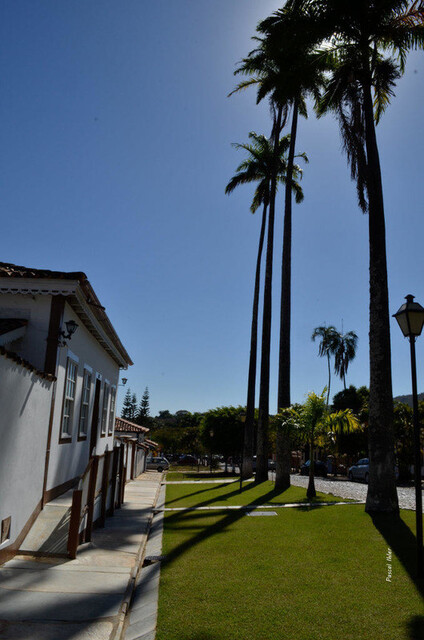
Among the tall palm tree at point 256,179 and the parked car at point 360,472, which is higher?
the tall palm tree at point 256,179

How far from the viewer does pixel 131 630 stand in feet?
15.4

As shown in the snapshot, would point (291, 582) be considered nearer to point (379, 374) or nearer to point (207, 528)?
point (207, 528)

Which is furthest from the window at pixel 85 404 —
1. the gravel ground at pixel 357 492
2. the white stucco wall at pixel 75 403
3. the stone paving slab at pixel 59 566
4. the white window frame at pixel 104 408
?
the gravel ground at pixel 357 492

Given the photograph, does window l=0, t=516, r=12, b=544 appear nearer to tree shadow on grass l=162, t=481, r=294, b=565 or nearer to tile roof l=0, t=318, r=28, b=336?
tree shadow on grass l=162, t=481, r=294, b=565

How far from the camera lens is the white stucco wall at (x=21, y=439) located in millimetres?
5934

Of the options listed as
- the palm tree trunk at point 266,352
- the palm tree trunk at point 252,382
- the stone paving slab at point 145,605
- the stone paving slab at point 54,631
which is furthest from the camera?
the palm tree trunk at point 252,382

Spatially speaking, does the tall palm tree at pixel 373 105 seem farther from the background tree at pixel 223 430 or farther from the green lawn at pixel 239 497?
the background tree at pixel 223 430

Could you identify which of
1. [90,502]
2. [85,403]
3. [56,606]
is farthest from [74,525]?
[85,403]

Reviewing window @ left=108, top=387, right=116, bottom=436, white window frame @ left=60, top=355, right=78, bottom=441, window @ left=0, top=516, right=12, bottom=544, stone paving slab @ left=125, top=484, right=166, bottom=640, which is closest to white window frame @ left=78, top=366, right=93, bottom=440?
white window frame @ left=60, top=355, right=78, bottom=441

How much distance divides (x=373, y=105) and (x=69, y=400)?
12132mm

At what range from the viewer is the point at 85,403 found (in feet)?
41.5

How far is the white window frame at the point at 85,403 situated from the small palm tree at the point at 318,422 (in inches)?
273

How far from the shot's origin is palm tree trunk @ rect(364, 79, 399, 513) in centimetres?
1065

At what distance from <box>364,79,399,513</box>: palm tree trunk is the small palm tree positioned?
3.77 meters
